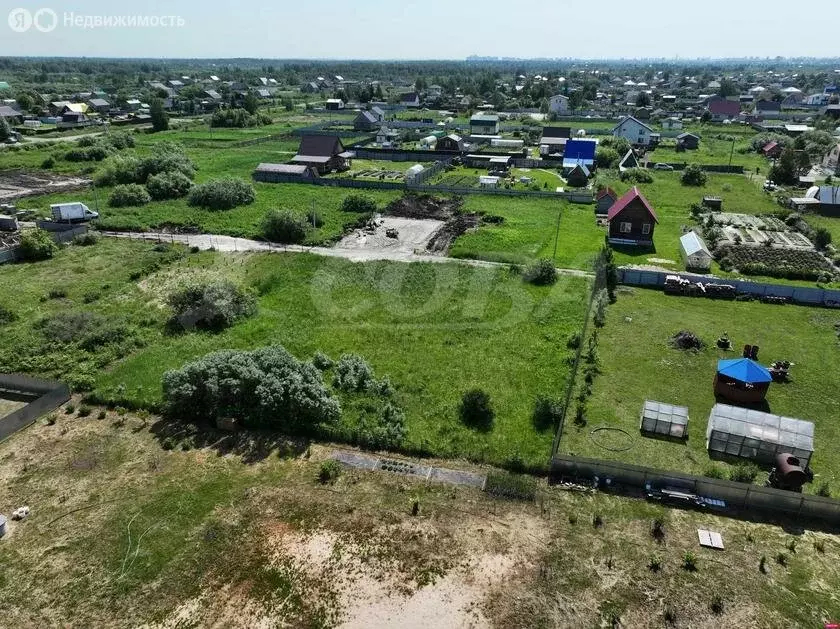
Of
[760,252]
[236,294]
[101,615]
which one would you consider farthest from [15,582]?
[760,252]

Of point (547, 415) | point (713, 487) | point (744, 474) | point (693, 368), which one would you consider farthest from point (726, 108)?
point (713, 487)

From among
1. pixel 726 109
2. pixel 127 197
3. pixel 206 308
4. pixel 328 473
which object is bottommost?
pixel 328 473

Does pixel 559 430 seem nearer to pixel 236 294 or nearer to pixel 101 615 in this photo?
pixel 101 615

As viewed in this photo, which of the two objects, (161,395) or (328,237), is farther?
(328,237)

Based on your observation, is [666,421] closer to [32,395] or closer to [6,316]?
[32,395]

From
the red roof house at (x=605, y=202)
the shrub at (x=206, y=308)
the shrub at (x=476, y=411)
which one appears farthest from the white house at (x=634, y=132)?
the shrub at (x=476, y=411)

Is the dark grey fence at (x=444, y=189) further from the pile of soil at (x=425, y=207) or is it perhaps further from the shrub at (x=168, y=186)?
the shrub at (x=168, y=186)
